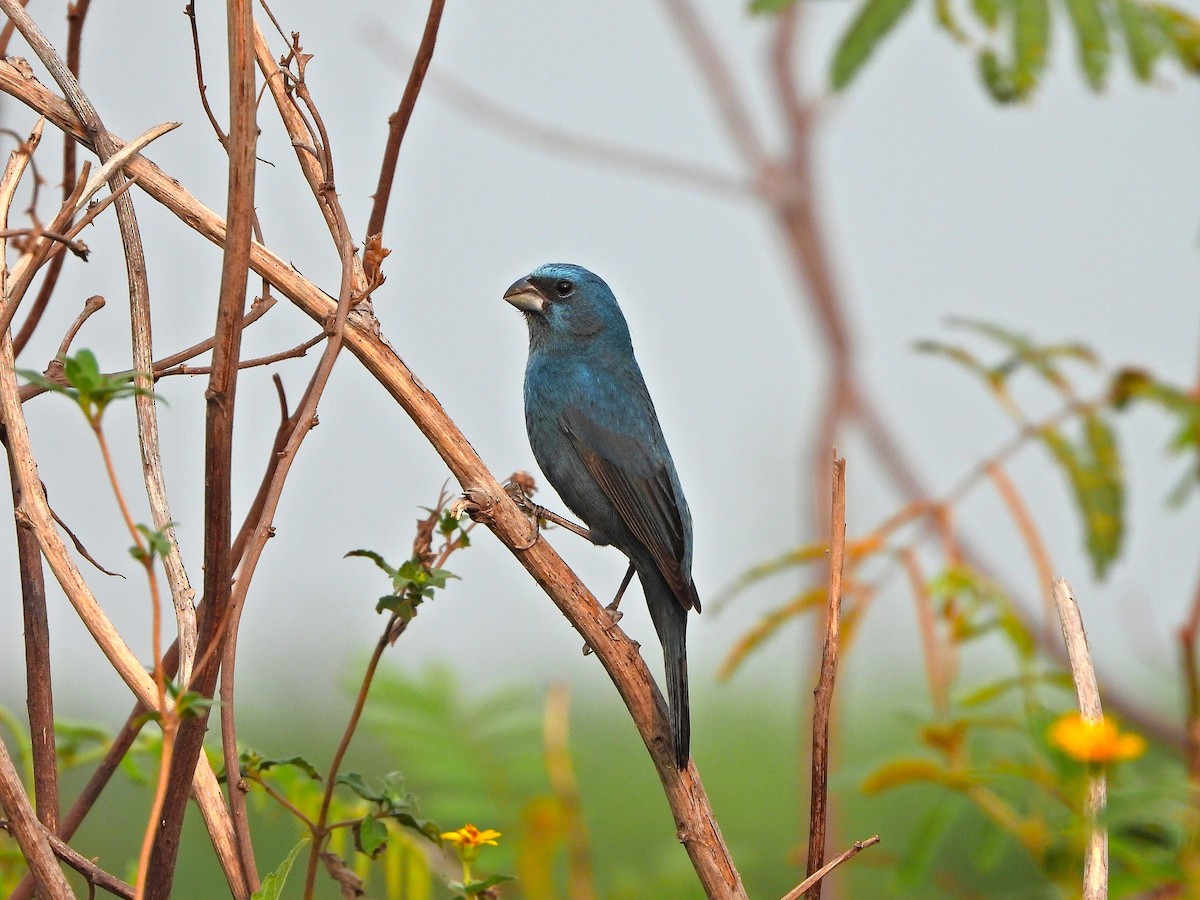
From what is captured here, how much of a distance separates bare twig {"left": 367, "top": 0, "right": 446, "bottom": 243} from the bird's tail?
43.2 inches

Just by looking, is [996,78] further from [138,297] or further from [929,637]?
[138,297]

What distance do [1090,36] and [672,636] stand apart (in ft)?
5.84

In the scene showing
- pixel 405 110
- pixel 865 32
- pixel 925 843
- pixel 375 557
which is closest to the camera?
pixel 375 557

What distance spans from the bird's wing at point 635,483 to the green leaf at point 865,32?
120cm

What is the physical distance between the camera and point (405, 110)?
1.87m

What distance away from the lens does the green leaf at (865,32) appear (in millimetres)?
3094

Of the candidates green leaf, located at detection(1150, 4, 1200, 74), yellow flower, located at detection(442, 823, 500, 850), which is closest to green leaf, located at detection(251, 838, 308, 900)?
yellow flower, located at detection(442, 823, 500, 850)

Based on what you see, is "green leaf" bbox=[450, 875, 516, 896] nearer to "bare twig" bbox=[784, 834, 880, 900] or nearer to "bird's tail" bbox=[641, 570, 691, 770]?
"bare twig" bbox=[784, 834, 880, 900]

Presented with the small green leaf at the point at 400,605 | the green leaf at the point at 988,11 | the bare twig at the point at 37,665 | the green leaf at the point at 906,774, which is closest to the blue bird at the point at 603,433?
the green leaf at the point at 906,774

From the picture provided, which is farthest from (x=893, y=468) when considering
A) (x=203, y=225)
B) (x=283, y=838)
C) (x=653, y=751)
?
(x=203, y=225)

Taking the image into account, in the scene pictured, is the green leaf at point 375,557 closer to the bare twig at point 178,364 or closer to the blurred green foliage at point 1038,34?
the bare twig at point 178,364

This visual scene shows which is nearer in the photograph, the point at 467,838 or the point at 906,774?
the point at 467,838

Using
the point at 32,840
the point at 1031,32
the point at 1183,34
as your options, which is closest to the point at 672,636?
the point at 1031,32

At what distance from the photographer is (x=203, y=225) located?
1.49 metres
